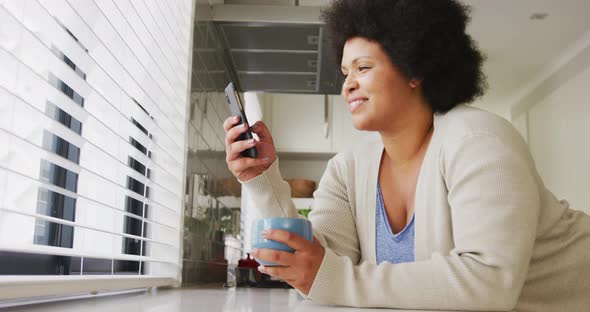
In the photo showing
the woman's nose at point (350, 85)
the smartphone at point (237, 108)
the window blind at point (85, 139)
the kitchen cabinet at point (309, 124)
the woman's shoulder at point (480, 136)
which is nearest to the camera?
the window blind at point (85, 139)

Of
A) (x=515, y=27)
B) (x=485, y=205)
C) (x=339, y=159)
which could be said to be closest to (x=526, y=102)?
(x=515, y=27)

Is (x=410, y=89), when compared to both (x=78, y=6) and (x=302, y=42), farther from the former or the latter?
(x=302, y=42)

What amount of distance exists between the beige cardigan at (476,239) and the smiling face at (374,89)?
0.09 m

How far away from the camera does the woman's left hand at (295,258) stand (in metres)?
0.81

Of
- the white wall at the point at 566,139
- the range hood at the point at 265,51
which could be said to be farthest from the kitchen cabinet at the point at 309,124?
the range hood at the point at 265,51

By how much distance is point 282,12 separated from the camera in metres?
1.95

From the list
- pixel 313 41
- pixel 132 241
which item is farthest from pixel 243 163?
pixel 313 41

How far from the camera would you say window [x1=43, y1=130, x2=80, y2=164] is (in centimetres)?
108

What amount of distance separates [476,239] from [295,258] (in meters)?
0.27

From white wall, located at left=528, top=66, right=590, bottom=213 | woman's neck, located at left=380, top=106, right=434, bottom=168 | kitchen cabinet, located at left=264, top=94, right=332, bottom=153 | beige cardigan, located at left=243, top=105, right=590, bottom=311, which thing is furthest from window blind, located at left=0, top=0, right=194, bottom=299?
white wall, located at left=528, top=66, right=590, bottom=213

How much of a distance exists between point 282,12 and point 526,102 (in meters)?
3.62

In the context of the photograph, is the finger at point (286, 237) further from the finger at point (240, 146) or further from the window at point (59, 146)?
the window at point (59, 146)

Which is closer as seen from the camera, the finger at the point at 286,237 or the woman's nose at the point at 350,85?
the finger at the point at 286,237

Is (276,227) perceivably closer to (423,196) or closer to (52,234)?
(423,196)
